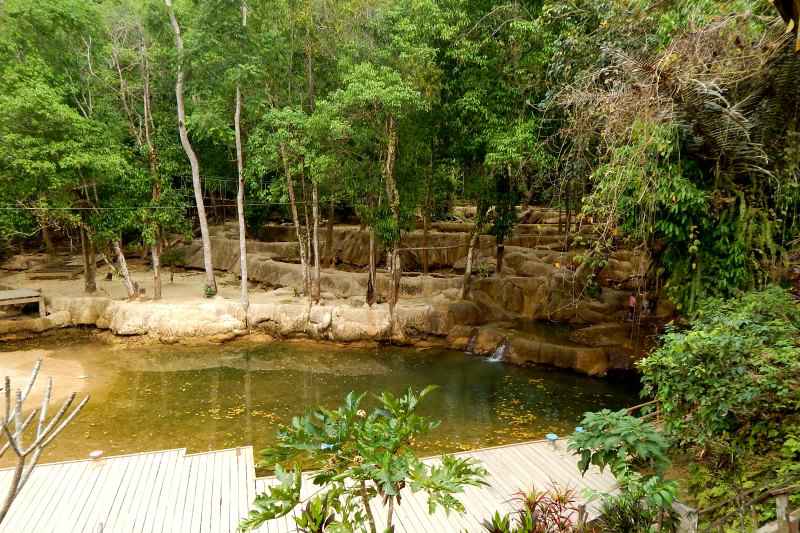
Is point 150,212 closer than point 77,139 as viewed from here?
No

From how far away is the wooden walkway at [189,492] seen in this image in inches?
184

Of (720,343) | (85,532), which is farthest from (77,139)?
(720,343)

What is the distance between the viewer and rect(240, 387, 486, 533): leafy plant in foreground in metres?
2.75

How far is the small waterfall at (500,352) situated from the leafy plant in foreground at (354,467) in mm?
8544

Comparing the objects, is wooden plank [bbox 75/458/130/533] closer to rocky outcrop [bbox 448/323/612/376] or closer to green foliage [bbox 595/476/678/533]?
green foliage [bbox 595/476/678/533]

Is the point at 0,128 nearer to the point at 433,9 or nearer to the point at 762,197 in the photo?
the point at 433,9

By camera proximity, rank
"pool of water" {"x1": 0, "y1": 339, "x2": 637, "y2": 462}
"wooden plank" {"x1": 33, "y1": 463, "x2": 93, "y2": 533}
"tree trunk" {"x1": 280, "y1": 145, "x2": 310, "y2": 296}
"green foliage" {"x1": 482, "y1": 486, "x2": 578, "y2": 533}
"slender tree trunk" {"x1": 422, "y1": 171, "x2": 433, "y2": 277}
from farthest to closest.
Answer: "slender tree trunk" {"x1": 422, "y1": 171, "x2": 433, "y2": 277} → "tree trunk" {"x1": 280, "y1": 145, "x2": 310, "y2": 296} → "pool of water" {"x1": 0, "y1": 339, "x2": 637, "y2": 462} → "wooden plank" {"x1": 33, "y1": 463, "x2": 93, "y2": 533} → "green foliage" {"x1": 482, "y1": 486, "x2": 578, "y2": 533}

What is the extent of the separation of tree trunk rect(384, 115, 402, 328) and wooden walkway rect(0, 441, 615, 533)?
6.71 meters

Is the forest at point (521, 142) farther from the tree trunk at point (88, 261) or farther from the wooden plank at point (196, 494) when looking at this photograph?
the wooden plank at point (196, 494)

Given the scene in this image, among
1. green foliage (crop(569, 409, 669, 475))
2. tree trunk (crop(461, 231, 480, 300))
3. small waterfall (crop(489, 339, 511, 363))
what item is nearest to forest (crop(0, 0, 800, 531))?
green foliage (crop(569, 409, 669, 475))

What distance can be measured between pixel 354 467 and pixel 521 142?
8.53 meters

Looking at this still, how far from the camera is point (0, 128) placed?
11117 millimetres

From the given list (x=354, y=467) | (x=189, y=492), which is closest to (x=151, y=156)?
(x=189, y=492)

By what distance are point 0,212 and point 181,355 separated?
583cm
